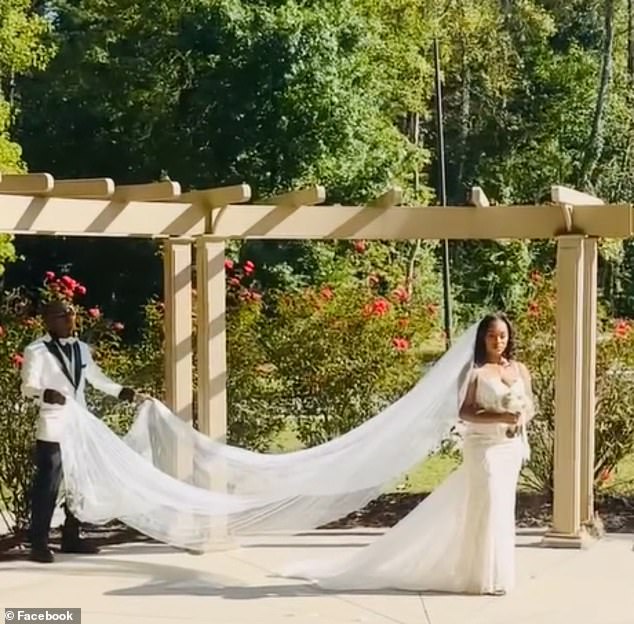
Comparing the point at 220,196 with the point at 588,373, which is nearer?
the point at 220,196

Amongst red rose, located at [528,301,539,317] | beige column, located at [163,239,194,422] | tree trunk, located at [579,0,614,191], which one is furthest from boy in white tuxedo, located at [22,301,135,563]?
tree trunk, located at [579,0,614,191]

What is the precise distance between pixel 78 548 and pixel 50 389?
1.17 meters

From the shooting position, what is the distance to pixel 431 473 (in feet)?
35.5

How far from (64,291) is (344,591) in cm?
372

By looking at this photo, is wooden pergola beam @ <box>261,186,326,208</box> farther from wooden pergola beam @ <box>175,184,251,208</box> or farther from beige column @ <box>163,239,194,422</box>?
beige column @ <box>163,239,194,422</box>

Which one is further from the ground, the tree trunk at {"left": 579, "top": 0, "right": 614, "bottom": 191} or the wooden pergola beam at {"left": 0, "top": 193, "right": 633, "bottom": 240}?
the tree trunk at {"left": 579, "top": 0, "right": 614, "bottom": 191}

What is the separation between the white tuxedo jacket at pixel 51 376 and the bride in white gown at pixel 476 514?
74.1 inches

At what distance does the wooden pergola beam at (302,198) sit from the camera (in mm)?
7461

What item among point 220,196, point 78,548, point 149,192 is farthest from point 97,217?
point 78,548

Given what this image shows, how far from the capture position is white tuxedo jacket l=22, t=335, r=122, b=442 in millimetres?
7199

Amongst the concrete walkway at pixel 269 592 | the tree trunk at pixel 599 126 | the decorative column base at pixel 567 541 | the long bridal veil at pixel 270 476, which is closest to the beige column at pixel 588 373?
the decorative column base at pixel 567 541

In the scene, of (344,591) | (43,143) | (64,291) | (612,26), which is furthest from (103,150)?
(344,591)

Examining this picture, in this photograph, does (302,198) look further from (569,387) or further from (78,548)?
(78,548)

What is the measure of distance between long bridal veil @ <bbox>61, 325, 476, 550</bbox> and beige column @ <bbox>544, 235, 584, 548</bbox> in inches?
31.3
